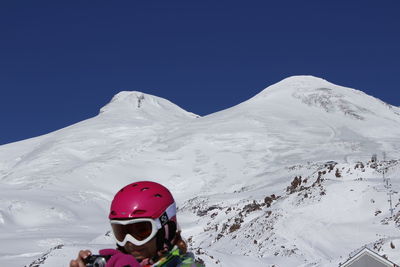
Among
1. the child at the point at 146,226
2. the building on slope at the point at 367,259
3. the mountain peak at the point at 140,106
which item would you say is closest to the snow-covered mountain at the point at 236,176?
the mountain peak at the point at 140,106

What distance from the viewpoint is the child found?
2418 millimetres

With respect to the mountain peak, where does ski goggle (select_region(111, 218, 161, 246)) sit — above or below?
above

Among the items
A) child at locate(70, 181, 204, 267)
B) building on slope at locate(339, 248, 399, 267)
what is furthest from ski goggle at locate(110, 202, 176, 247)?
building on slope at locate(339, 248, 399, 267)

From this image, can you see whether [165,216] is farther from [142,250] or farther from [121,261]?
[121,261]

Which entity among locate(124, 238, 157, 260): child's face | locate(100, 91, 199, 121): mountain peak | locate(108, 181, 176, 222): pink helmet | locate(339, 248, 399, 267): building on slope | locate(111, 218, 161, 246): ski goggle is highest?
locate(108, 181, 176, 222): pink helmet

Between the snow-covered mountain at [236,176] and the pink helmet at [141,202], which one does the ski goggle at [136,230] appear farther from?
the snow-covered mountain at [236,176]

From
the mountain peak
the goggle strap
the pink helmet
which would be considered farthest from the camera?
the mountain peak

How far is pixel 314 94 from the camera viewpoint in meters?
85.0

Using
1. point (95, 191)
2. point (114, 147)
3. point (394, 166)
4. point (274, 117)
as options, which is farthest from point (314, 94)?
point (394, 166)

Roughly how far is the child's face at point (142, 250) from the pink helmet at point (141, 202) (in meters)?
0.17

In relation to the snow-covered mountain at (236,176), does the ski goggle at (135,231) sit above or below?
above

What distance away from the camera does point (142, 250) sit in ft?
8.31

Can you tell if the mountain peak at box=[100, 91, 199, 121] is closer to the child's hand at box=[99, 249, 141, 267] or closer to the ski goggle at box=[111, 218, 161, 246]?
the ski goggle at box=[111, 218, 161, 246]

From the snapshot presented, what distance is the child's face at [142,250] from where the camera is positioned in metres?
2.52
